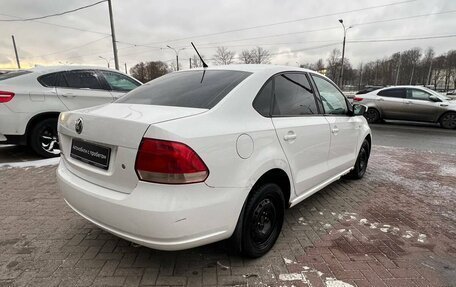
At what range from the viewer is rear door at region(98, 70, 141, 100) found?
6.26 meters

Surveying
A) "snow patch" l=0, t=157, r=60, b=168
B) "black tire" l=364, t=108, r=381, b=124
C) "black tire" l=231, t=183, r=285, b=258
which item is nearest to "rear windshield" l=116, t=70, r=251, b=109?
"black tire" l=231, t=183, r=285, b=258

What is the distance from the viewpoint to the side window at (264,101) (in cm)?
250

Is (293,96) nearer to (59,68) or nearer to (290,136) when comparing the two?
(290,136)

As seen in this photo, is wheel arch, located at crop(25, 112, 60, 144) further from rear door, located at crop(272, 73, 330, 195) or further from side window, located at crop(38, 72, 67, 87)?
rear door, located at crop(272, 73, 330, 195)

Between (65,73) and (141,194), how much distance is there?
4.93 meters

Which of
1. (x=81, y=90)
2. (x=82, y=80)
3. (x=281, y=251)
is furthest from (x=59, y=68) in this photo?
(x=281, y=251)

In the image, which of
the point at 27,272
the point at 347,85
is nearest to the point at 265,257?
the point at 27,272

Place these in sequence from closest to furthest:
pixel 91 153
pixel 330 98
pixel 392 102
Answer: pixel 91 153, pixel 330 98, pixel 392 102

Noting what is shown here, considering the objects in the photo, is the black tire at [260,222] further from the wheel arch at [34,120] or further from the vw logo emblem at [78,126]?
the wheel arch at [34,120]

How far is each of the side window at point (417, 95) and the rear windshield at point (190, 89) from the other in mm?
11155

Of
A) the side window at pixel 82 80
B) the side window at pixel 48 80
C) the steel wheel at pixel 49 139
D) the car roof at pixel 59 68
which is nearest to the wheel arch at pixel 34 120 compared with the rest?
the steel wheel at pixel 49 139

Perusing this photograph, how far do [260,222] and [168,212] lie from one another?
1.00m

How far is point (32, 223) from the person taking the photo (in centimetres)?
315

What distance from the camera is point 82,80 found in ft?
19.5
